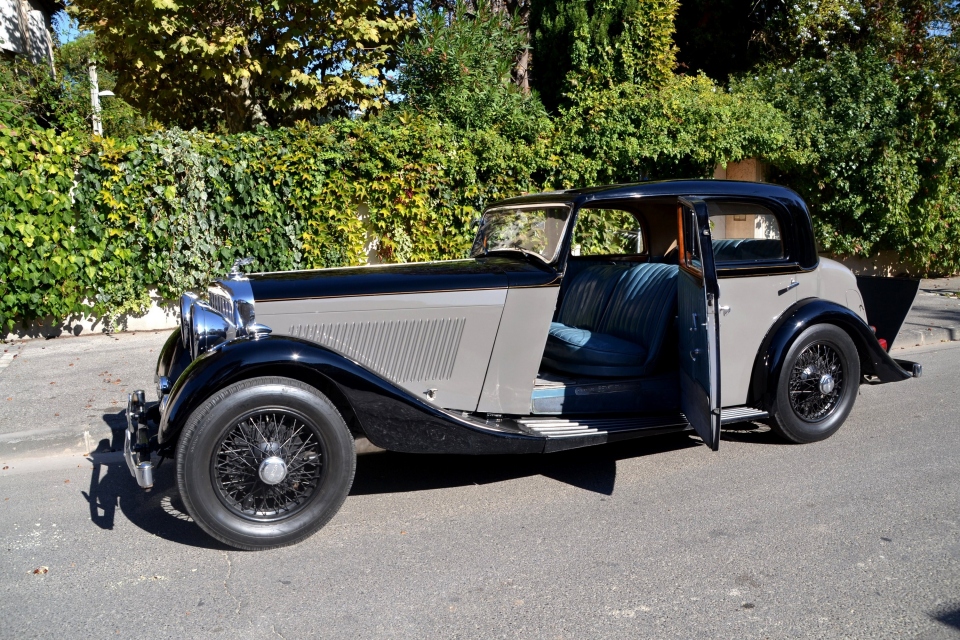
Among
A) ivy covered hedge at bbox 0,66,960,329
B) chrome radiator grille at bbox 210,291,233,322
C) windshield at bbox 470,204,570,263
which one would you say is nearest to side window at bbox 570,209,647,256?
ivy covered hedge at bbox 0,66,960,329

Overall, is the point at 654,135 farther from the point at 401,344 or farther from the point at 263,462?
the point at 263,462

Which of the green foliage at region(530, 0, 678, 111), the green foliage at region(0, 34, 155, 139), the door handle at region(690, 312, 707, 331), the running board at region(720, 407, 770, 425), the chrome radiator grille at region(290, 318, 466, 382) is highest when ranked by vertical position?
the green foliage at region(530, 0, 678, 111)

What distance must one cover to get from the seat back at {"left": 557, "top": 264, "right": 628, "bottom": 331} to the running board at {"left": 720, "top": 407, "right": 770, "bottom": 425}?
3.47 feet

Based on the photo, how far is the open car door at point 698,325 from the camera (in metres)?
3.99

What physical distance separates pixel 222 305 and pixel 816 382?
3.71 m

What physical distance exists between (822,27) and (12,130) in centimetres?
1478

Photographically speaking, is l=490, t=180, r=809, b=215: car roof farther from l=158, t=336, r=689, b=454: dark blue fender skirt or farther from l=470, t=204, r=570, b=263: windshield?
l=158, t=336, r=689, b=454: dark blue fender skirt

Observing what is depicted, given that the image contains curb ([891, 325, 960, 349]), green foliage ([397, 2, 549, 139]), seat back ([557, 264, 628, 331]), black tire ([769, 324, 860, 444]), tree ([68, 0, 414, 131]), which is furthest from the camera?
tree ([68, 0, 414, 131])

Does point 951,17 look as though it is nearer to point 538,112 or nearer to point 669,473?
point 538,112

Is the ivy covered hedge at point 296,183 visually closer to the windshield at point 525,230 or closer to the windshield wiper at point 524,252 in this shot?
the windshield at point 525,230

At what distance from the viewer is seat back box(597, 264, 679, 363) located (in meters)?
4.82

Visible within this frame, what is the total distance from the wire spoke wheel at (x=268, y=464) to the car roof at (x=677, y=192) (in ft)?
7.07

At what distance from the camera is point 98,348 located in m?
8.11

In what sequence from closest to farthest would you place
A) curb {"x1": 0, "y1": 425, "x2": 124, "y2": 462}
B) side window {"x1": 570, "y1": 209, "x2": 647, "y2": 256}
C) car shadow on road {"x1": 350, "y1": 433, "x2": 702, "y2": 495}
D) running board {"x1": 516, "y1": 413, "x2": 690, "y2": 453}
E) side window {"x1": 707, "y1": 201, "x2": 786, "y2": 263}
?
1. running board {"x1": 516, "y1": 413, "x2": 690, "y2": 453}
2. car shadow on road {"x1": 350, "y1": 433, "x2": 702, "y2": 495}
3. side window {"x1": 707, "y1": 201, "x2": 786, "y2": 263}
4. curb {"x1": 0, "y1": 425, "x2": 124, "y2": 462}
5. side window {"x1": 570, "y1": 209, "x2": 647, "y2": 256}
